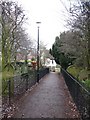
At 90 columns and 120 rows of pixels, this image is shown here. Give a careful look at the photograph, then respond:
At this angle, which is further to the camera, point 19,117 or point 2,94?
point 2,94

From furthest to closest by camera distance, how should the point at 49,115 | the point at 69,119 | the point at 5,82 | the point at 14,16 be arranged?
the point at 14,16, the point at 5,82, the point at 49,115, the point at 69,119

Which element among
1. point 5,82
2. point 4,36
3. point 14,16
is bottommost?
point 5,82

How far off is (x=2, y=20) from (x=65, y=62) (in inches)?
1217

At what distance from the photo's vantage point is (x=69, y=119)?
7.80m

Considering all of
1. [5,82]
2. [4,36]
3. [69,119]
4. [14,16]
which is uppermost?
[14,16]

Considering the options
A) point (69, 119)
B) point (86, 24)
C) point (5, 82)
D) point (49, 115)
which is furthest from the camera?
point (5, 82)

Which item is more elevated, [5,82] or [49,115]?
[5,82]

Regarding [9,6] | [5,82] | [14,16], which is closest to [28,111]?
[5,82]

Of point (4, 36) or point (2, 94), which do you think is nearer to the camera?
point (2, 94)

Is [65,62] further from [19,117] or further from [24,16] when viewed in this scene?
[19,117]

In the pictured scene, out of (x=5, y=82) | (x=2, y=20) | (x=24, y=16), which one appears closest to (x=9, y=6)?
(x=2, y=20)

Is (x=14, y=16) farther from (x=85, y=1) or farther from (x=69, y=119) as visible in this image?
(x=69, y=119)

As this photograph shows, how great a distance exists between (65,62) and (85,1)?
115 feet

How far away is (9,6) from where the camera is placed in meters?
12.5
